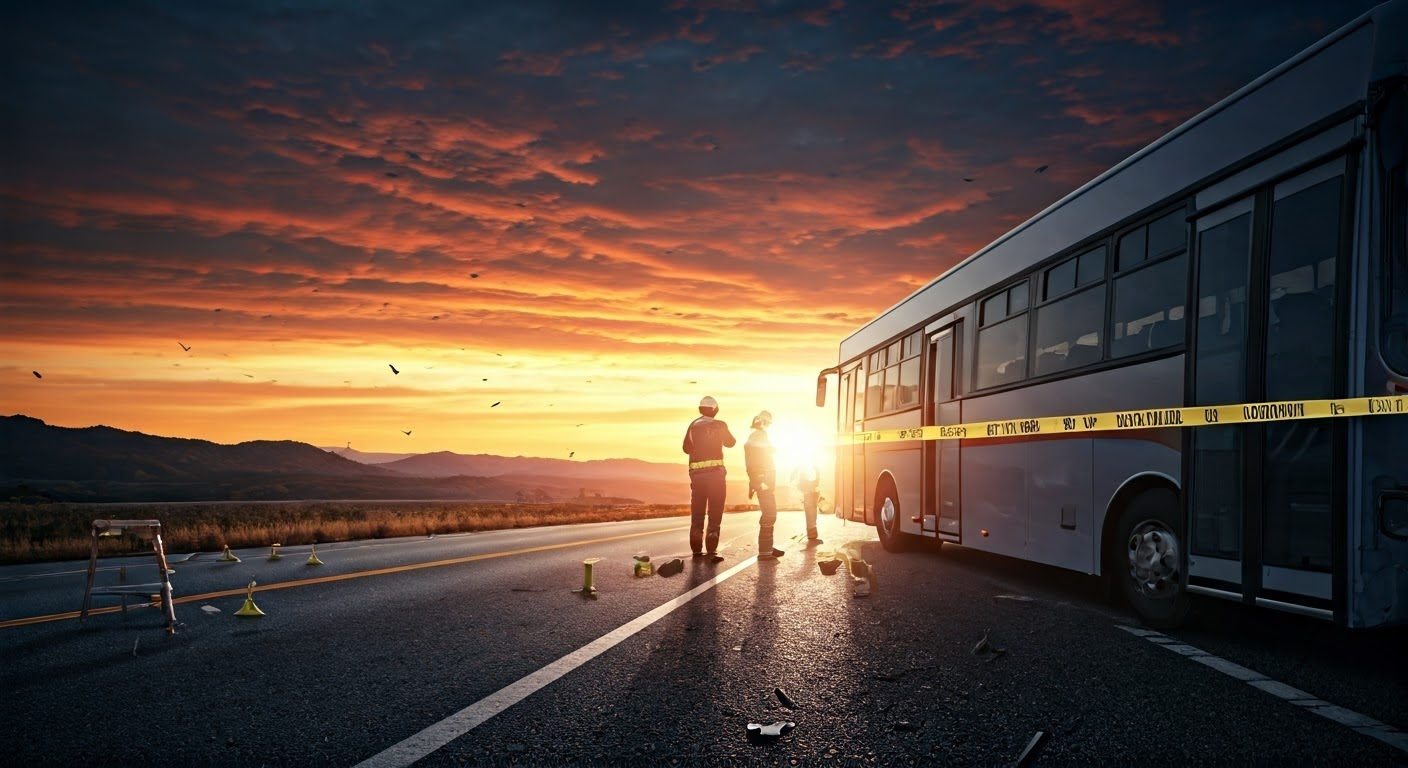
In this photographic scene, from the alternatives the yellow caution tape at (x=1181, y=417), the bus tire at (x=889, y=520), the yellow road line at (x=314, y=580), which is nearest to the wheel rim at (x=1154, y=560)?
the yellow caution tape at (x=1181, y=417)

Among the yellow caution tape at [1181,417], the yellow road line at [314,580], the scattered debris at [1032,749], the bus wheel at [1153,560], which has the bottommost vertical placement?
the yellow road line at [314,580]

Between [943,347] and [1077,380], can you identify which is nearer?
[1077,380]

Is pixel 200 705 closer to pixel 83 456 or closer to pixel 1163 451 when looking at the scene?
pixel 1163 451

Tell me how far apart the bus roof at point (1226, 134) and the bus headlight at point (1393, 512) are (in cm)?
225

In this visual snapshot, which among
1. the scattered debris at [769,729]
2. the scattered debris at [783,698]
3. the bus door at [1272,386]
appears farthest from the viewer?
the bus door at [1272,386]

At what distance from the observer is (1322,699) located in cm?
504

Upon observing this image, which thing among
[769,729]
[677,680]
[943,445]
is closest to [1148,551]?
[677,680]

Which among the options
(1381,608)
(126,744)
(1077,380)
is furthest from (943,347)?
(126,744)

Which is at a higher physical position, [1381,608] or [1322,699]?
[1381,608]

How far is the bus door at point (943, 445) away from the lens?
11.6 metres

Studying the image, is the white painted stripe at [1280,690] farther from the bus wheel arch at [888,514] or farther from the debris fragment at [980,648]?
the bus wheel arch at [888,514]

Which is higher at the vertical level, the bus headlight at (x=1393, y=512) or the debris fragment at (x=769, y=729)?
the bus headlight at (x=1393, y=512)

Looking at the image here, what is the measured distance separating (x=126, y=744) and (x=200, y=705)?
69cm

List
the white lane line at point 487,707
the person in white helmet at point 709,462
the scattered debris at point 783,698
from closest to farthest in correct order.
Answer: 1. the white lane line at point 487,707
2. the scattered debris at point 783,698
3. the person in white helmet at point 709,462
